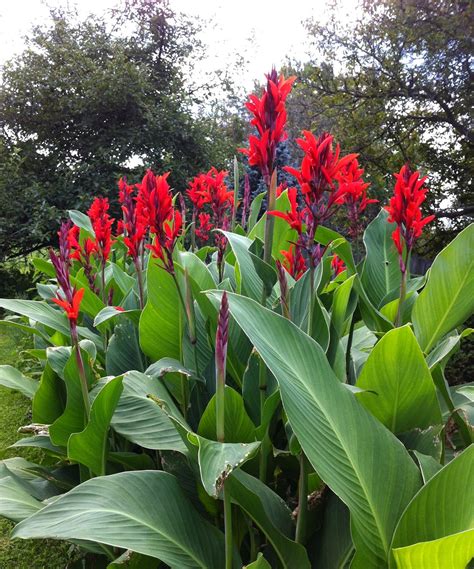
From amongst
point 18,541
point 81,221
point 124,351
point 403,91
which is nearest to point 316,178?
point 124,351

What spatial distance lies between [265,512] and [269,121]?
881mm

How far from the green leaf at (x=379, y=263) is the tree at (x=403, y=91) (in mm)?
4941

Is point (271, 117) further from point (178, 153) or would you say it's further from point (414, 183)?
point (178, 153)

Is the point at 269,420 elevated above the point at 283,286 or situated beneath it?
situated beneath

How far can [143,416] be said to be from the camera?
1364 mm

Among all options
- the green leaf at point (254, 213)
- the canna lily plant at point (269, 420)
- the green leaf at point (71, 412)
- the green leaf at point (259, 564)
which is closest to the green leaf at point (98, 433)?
the canna lily plant at point (269, 420)

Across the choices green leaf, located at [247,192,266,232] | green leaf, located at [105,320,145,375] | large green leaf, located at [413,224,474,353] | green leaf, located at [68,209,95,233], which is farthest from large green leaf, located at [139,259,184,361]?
green leaf, located at [68,209,95,233]

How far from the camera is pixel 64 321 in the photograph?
6.91ft

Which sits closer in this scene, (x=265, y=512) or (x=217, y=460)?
(x=217, y=460)

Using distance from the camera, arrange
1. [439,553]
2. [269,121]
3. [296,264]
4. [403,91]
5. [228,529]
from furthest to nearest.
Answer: [403,91]
[296,264]
[269,121]
[228,529]
[439,553]

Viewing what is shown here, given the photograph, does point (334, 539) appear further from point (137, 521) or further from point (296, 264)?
point (296, 264)

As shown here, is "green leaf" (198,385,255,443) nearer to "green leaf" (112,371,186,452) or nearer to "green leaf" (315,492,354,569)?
"green leaf" (112,371,186,452)

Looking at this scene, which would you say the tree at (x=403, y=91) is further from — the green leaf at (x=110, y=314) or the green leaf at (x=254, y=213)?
the green leaf at (x=110, y=314)

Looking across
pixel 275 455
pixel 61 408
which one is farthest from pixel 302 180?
pixel 61 408
